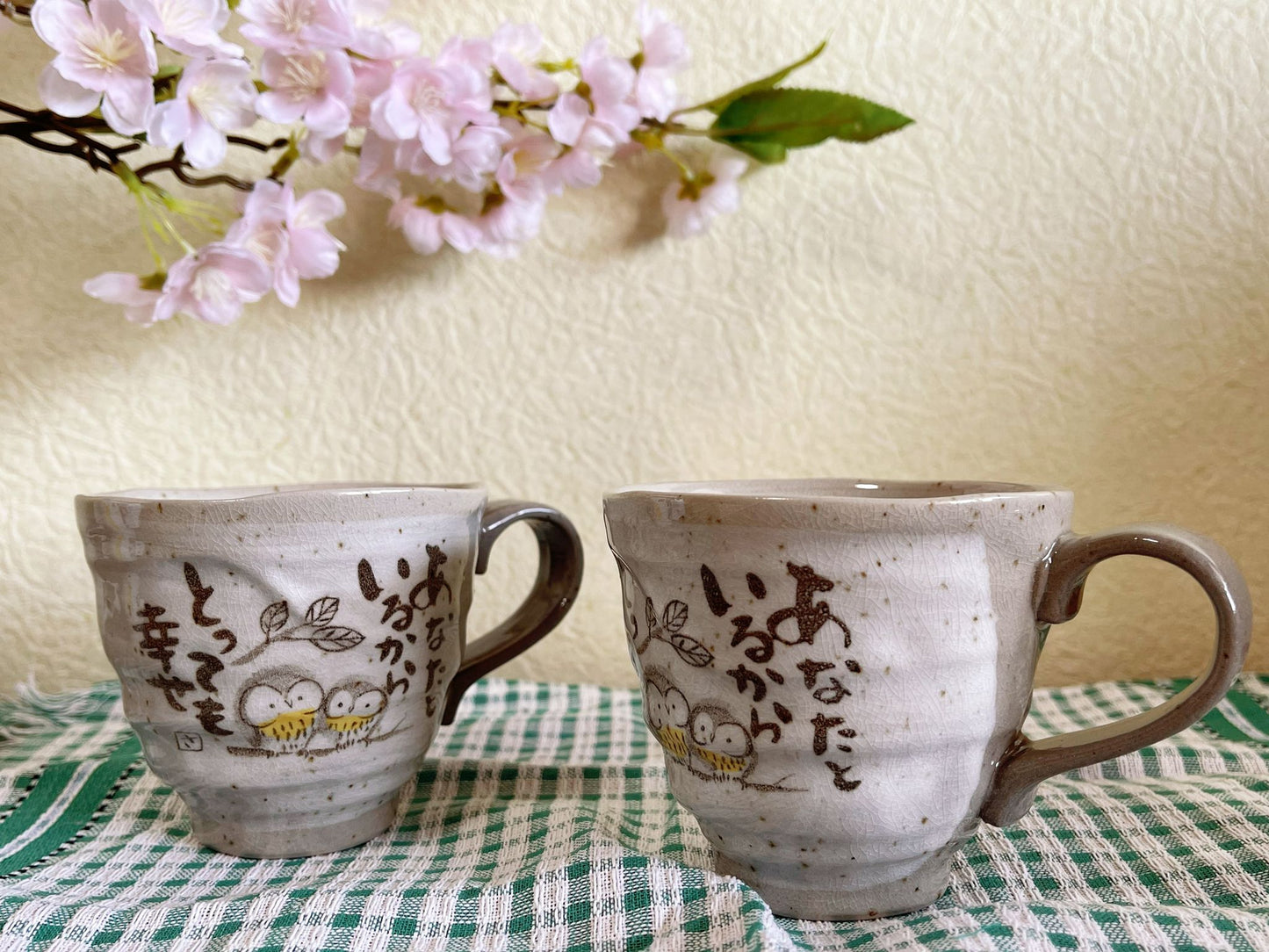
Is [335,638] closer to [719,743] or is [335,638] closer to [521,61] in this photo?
[719,743]

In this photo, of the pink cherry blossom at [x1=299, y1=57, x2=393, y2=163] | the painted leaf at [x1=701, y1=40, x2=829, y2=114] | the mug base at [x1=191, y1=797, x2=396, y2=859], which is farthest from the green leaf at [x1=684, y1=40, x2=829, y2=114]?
the mug base at [x1=191, y1=797, x2=396, y2=859]

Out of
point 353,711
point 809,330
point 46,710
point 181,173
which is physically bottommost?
point 46,710

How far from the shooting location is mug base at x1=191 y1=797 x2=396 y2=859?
527 mm

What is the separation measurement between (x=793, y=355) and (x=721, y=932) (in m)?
0.46

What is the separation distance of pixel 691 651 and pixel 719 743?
0.14ft

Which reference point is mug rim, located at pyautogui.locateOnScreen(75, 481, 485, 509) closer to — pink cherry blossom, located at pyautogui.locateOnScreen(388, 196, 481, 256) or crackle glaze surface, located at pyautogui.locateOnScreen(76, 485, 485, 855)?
crackle glaze surface, located at pyautogui.locateOnScreen(76, 485, 485, 855)

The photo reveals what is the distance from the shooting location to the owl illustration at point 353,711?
0.50 metres

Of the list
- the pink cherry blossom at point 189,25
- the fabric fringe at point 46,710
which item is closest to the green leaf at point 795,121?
the pink cherry blossom at point 189,25

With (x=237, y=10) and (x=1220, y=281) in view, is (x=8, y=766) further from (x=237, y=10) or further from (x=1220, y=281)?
(x=1220, y=281)

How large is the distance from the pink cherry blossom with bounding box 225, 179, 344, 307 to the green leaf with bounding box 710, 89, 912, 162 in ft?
0.92

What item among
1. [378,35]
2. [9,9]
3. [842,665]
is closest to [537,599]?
[842,665]

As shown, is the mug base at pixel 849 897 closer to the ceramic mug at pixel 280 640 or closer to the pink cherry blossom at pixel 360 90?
the ceramic mug at pixel 280 640

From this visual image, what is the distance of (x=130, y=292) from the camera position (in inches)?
25.5

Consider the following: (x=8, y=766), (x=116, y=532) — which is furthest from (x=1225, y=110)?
(x=8, y=766)
